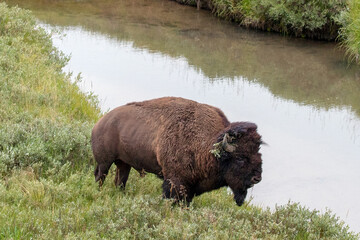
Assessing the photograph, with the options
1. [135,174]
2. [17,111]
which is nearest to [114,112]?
[135,174]

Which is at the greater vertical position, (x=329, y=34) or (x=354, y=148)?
(x=329, y=34)

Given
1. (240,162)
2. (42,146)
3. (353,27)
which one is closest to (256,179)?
(240,162)

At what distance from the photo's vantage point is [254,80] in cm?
1697

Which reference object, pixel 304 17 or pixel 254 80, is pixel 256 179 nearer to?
pixel 254 80

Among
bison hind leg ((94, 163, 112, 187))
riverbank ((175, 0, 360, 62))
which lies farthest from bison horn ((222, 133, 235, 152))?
riverbank ((175, 0, 360, 62))

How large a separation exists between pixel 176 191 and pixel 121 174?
4.01ft

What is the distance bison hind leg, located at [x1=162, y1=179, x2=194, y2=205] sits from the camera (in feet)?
21.7

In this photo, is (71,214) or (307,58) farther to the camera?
(307,58)

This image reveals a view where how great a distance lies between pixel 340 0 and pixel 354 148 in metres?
10.2

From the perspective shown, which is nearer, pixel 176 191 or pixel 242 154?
pixel 242 154

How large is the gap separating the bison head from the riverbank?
42.1 ft

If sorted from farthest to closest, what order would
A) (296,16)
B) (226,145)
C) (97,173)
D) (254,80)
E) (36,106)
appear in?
(296,16) → (254,80) → (36,106) → (97,173) → (226,145)

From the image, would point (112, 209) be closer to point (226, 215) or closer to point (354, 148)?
point (226, 215)

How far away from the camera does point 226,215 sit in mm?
6344
